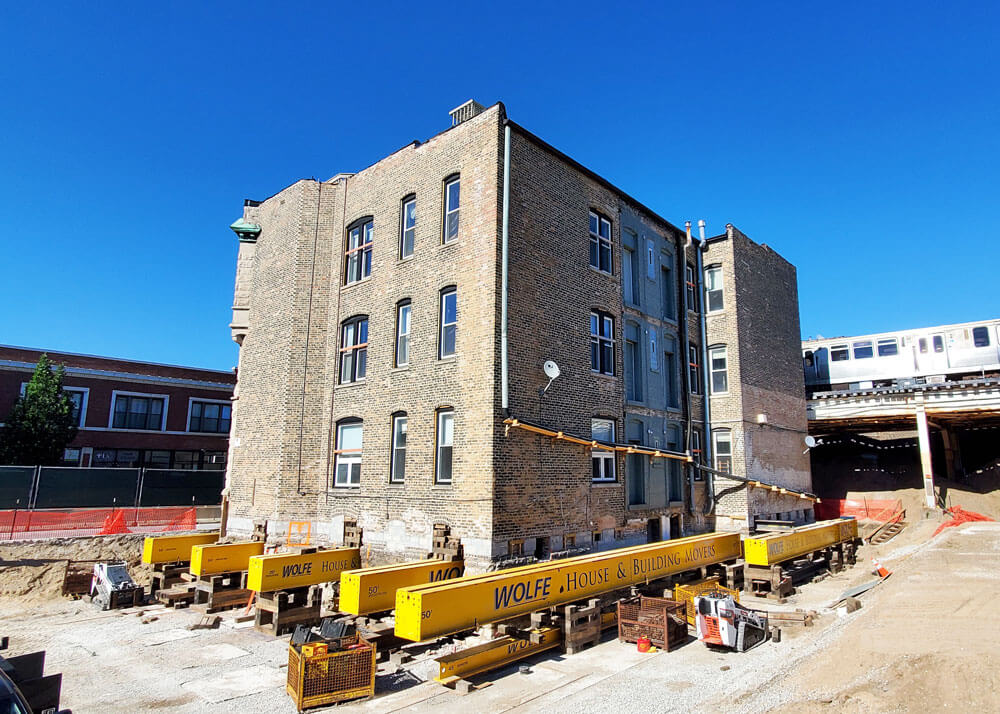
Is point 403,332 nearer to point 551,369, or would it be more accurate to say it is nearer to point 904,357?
point 551,369

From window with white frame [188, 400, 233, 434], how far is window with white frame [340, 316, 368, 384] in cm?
2537

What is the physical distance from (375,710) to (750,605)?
926 centimetres

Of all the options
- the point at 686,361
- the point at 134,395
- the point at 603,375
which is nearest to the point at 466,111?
the point at 603,375

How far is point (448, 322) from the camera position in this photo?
1608cm

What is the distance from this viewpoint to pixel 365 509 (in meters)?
16.8

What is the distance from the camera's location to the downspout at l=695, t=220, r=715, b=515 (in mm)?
22439

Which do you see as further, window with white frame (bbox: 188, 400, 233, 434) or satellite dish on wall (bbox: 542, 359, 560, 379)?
window with white frame (bbox: 188, 400, 233, 434)

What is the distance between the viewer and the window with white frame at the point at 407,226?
17.8 meters

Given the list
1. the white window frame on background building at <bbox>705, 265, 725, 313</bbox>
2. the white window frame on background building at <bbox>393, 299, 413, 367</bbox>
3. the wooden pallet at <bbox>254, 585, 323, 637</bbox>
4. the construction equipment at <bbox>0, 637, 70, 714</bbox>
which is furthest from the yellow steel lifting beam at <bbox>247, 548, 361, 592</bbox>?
the white window frame on background building at <bbox>705, 265, 725, 313</bbox>

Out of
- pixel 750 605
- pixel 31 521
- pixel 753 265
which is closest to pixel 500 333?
pixel 750 605

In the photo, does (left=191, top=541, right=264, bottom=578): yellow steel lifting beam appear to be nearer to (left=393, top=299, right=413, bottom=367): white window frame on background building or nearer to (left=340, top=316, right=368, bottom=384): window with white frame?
(left=340, top=316, right=368, bottom=384): window with white frame

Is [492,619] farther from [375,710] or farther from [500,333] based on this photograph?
[500,333]

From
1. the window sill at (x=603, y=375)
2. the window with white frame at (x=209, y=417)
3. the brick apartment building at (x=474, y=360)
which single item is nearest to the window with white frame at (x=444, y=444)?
the brick apartment building at (x=474, y=360)

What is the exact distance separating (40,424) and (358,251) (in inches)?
946
